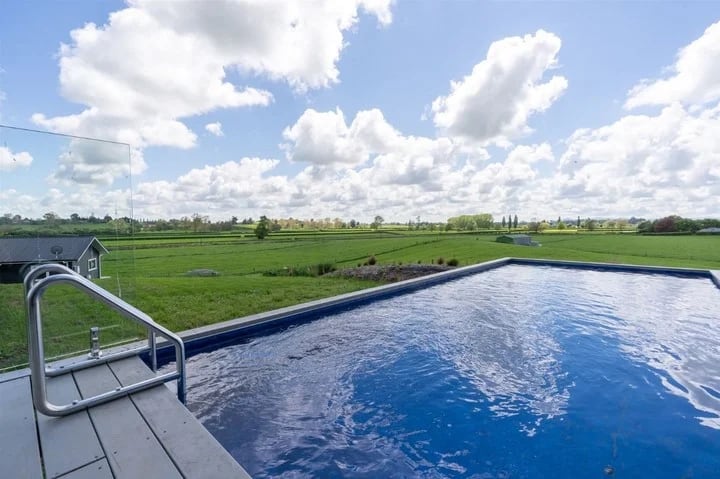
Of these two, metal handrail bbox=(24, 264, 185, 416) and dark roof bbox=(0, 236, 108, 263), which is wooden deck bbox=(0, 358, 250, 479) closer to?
metal handrail bbox=(24, 264, 185, 416)

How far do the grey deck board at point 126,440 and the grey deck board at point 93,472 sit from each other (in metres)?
0.02

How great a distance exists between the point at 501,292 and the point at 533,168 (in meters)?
11.8

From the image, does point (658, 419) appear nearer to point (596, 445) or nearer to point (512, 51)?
point (596, 445)

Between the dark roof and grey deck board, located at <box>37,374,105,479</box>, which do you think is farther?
the dark roof

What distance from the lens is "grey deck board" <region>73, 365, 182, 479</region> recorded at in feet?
5.30

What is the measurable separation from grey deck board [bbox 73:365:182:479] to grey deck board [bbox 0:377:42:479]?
26 centimetres

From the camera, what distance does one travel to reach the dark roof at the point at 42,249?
3.02m

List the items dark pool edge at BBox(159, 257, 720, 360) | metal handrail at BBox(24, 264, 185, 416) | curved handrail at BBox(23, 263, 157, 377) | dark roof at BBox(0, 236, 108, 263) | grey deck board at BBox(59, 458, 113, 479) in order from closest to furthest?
grey deck board at BBox(59, 458, 113, 479) → metal handrail at BBox(24, 264, 185, 416) → curved handrail at BBox(23, 263, 157, 377) → dark roof at BBox(0, 236, 108, 263) → dark pool edge at BBox(159, 257, 720, 360)

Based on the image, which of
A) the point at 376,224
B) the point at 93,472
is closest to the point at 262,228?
the point at 376,224

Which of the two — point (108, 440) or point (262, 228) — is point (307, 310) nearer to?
point (108, 440)

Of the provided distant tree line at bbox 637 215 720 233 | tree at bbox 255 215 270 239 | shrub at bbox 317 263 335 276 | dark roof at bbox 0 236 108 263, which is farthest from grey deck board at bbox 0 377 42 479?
distant tree line at bbox 637 215 720 233

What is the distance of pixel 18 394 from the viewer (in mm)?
2312

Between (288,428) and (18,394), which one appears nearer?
(18,394)

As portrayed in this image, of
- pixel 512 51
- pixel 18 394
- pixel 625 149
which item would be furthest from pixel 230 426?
pixel 625 149
